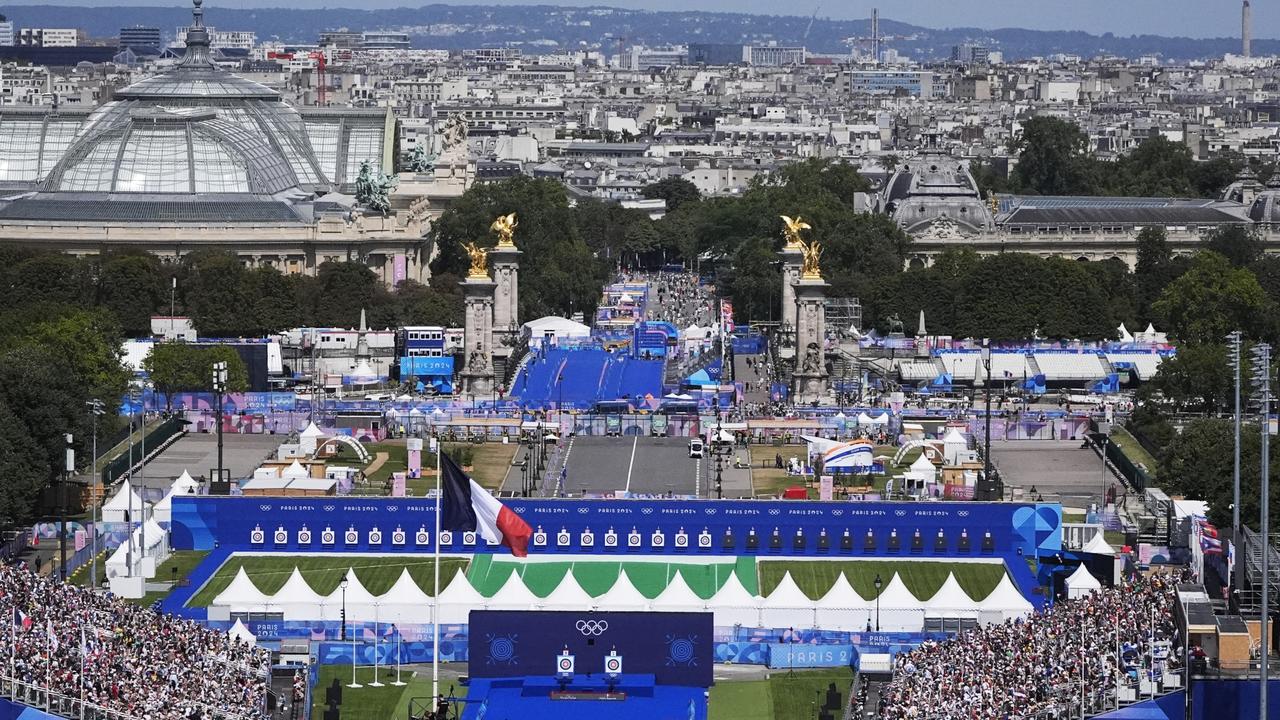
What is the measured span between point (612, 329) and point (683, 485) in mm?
42512

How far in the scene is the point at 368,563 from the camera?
79125mm

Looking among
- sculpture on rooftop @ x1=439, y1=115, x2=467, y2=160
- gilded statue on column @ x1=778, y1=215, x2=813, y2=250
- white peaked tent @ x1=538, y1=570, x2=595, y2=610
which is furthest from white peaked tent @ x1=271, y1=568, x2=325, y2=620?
sculpture on rooftop @ x1=439, y1=115, x2=467, y2=160

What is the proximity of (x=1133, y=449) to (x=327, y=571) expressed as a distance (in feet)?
105

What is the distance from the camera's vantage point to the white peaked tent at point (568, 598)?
228 feet

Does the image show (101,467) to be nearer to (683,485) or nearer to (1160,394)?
(683,485)

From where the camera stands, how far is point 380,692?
2515 inches

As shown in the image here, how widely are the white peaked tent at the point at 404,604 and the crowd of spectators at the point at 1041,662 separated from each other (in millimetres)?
11494

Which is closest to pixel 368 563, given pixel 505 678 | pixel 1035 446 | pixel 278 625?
pixel 278 625

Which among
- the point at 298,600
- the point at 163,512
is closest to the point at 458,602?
the point at 298,600

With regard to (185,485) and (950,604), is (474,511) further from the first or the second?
(185,485)

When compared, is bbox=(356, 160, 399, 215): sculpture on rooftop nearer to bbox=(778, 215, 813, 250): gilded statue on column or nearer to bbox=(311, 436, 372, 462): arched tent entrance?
bbox=(778, 215, 813, 250): gilded statue on column

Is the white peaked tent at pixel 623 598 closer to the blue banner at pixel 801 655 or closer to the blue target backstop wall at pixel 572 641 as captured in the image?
the blue banner at pixel 801 655

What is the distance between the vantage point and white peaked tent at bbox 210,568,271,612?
69.6 meters

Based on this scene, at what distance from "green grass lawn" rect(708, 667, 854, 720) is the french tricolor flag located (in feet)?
20.5
